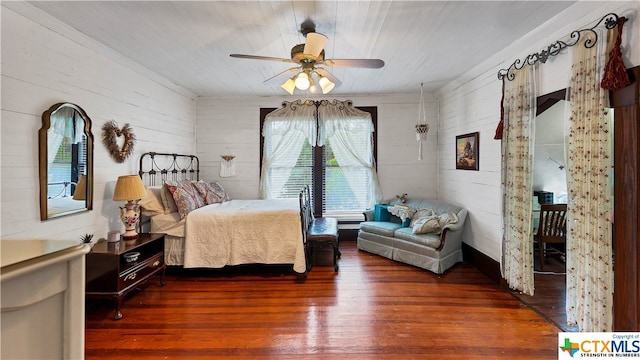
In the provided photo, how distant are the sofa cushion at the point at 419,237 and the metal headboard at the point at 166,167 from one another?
345 centimetres

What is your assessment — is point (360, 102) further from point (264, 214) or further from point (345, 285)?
point (345, 285)

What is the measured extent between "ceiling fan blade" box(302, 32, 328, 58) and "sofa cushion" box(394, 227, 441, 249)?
8.73 feet

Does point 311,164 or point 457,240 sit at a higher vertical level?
point 311,164

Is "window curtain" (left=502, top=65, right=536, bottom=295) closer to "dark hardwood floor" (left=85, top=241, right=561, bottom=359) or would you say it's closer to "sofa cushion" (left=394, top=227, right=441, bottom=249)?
"dark hardwood floor" (left=85, top=241, right=561, bottom=359)

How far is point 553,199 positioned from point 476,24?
3.18m

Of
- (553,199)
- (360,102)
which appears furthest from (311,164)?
(553,199)

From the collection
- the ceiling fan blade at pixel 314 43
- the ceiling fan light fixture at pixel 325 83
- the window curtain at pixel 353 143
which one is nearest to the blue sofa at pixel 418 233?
the window curtain at pixel 353 143

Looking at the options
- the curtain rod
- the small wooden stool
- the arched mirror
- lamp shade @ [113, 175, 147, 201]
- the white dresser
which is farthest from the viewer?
the small wooden stool

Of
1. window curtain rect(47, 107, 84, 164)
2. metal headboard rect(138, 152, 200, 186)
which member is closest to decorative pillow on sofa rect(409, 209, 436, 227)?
metal headboard rect(138, 152, 200, 186)

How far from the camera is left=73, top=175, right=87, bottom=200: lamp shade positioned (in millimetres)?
2676

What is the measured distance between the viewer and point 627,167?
6.32ft

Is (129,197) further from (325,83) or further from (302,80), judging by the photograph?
(325,83)

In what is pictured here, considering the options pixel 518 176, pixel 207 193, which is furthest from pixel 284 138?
pixel 518 176

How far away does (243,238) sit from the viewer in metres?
3.48
